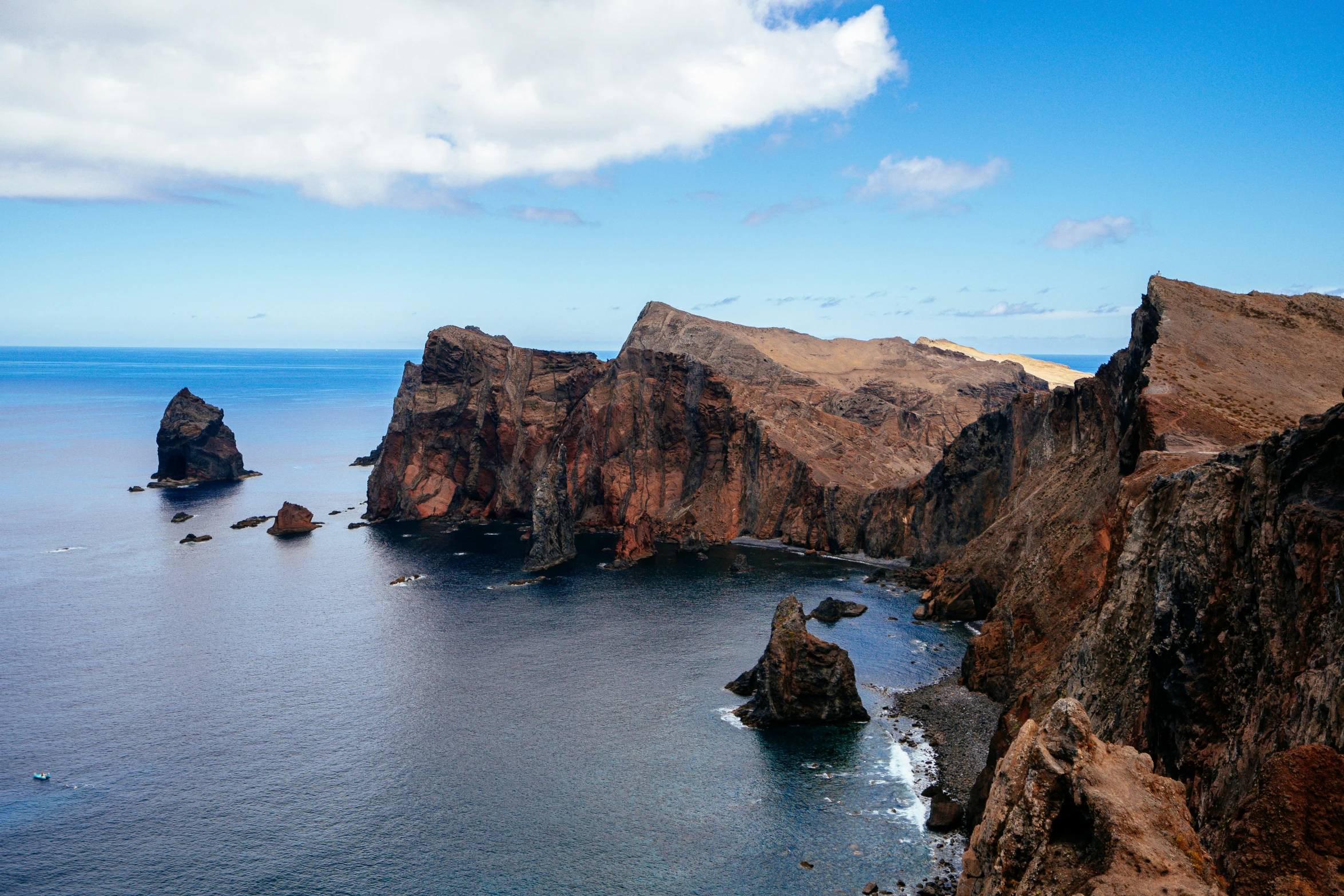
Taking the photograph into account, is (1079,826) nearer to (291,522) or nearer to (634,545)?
(634,545)

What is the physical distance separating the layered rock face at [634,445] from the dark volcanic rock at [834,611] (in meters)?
41.5

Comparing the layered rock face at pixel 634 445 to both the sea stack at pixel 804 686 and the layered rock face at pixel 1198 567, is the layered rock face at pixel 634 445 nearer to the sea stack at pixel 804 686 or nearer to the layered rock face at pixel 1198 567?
the layered rock face at pixel 1198 567

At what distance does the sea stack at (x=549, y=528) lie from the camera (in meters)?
137

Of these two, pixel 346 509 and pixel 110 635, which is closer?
pixel 110 635

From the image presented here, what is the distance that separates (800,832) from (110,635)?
83.3 metres

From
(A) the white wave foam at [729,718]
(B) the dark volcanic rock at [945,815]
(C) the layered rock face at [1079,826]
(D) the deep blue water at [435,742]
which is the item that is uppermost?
(C) the layered rock face at [1079,826]

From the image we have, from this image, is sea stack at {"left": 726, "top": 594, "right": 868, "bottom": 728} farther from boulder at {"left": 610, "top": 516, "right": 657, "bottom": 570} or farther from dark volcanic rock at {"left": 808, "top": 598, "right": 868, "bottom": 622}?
boulder at {"left": 610, "top": 516, "right": 657, "bottom": 570}

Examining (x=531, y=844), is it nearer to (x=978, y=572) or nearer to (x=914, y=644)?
(x=914, y=644)

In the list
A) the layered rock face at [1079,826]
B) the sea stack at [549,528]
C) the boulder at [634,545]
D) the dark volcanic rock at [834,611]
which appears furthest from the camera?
the boulder at [634,545]

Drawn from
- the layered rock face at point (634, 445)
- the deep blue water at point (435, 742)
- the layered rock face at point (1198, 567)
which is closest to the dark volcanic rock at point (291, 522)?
the layered rock face at point (634, 445)

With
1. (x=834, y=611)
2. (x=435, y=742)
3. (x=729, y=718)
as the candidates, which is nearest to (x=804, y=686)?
(x=729, y=718)

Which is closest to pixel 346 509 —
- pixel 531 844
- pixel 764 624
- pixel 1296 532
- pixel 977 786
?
pixel 764 624

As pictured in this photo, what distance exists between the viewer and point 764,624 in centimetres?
10488

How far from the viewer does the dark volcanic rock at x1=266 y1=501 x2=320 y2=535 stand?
535ft
